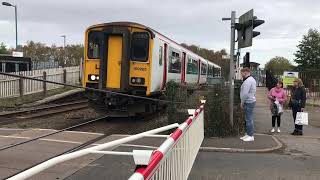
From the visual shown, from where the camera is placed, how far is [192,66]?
2806 cm

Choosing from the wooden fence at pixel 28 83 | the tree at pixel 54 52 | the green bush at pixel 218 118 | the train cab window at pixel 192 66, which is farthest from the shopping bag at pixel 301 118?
the tree at pixel 54 52

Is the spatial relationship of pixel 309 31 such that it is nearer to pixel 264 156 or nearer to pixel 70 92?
pixel 70 92

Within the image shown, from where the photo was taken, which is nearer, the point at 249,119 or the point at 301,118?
the point at 249,119

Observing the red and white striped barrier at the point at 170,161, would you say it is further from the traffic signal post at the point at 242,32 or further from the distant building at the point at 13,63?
the distant building at the point at 13,63

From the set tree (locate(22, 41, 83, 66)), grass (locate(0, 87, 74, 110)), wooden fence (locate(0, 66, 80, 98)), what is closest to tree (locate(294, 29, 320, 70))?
tree (locate(22, 41, 83, 66))

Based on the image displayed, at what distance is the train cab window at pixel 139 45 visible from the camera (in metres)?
16.7

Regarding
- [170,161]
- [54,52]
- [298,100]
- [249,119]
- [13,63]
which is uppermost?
[54,52]

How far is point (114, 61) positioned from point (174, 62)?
202 inches

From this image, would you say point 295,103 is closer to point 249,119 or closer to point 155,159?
point 249,119

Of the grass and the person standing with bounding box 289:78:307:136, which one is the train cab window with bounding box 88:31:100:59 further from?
the grass

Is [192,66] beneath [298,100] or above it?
above

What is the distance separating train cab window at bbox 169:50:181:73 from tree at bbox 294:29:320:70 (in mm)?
51130

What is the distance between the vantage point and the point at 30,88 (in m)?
31.0

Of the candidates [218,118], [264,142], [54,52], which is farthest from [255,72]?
[264,142]
